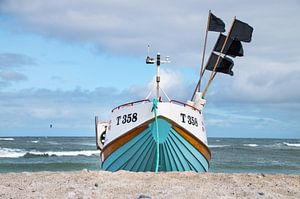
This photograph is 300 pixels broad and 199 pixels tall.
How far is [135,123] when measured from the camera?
11.6 metres

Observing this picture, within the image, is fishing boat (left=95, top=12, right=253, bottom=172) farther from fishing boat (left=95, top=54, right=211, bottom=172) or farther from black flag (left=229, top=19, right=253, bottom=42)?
black flag (left=229, top=19, right=253, bottom=42)

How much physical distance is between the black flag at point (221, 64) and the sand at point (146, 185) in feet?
15.1

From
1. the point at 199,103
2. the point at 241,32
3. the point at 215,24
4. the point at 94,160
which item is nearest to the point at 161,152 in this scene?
the point at 199,103

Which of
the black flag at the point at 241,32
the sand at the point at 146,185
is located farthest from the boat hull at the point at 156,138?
the black flag at the point at 241,32

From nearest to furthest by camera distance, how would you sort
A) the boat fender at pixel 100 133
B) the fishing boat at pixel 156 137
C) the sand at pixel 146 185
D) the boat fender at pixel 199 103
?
1. the sand at pixel 146 185
2. the fishing boat at pixel 156 137
3. the boat fender at pixel 199 103
4. the boat fender at pixel 100 133

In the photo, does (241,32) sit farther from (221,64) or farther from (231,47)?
(221,64)

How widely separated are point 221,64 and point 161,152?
3772mm

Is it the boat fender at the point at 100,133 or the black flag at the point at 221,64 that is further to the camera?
the boat fender at the point at 100,133

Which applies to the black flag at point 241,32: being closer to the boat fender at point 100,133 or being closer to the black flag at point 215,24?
the black flag at point 215,24

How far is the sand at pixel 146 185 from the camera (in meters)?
7.75

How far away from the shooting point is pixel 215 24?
1423 cm

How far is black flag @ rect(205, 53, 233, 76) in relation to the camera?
Answer: 14125 millimetres

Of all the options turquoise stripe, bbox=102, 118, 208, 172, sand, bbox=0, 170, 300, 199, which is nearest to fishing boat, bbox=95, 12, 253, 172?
turquoise stripe, bbox=102, 118, 208, 172

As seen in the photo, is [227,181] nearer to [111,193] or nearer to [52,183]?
[111,193]
